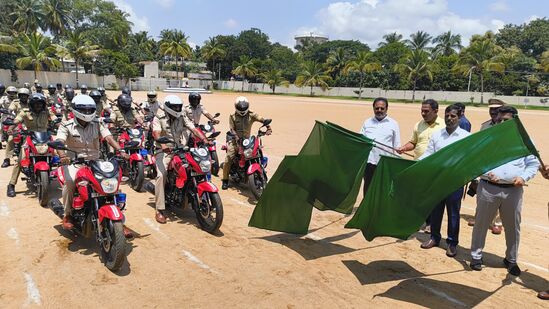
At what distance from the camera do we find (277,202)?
5840 millimetres

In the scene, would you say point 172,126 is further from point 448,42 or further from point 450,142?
point 448,42

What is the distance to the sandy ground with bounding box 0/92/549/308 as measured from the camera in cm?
436

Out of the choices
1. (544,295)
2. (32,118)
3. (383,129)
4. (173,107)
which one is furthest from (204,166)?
(544,295)

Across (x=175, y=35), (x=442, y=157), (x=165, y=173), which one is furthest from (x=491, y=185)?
(x=175, y=35)

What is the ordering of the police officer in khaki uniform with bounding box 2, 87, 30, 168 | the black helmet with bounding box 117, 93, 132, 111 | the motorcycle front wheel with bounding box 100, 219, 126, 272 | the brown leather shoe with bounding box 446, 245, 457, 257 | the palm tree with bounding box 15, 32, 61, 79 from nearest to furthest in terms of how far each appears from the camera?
the motorcycle front wheel with bounding box 100, 219, 126, 272 < the brown leather shoe with bounding box 446, 245, 457, 257 < the police officer in khaki uniform with bounding box 2, 87, 30, 168 < the black helmet with bounding box 117, 93, 132, 111 < the palm tree with bounding box 15, 32, 61, 79

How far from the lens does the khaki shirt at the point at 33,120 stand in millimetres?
8088

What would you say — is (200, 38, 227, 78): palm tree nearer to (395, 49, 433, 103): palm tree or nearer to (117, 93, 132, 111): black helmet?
(395, 49, 433, 103): palm tree

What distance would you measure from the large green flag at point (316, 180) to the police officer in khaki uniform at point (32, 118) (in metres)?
4.88

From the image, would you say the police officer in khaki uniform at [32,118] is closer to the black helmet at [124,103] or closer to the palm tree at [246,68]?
the black helmet at [124,103]

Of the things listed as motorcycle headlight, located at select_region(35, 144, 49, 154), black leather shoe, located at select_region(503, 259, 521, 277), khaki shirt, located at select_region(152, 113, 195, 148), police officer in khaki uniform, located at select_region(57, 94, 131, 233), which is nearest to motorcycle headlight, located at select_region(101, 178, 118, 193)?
police officer in khaki uniform, located at select_region(57, 94, 131, 233)

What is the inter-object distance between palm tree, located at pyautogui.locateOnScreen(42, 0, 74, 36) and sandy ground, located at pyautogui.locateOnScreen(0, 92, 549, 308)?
214 ft

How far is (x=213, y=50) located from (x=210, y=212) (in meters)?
74.6

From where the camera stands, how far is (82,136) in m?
5.56

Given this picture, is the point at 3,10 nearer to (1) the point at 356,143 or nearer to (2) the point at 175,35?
(2) the point at 175,35
